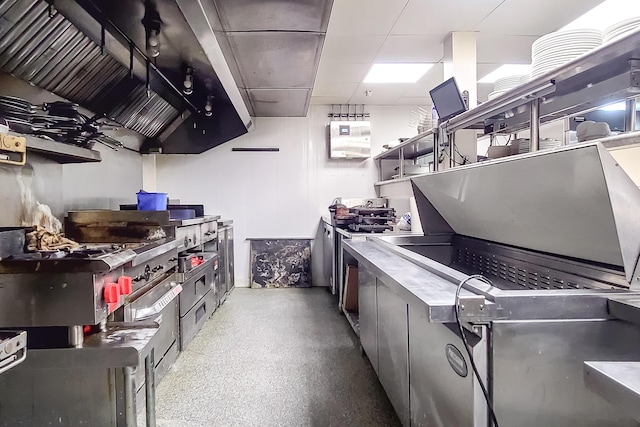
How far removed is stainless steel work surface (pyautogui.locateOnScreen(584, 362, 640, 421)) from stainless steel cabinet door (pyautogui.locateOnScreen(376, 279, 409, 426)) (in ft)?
3.05

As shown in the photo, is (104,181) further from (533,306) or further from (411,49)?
(533,306)

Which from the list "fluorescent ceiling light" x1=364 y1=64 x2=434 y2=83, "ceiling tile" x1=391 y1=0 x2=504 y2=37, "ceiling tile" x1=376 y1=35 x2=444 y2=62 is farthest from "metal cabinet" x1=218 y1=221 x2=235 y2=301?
"ceiling tile" x1=391 y1=0 x2=504 y2=37

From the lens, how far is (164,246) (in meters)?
2.25

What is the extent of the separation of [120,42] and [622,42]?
2762 mm

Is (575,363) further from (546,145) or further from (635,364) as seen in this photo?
(546,145)

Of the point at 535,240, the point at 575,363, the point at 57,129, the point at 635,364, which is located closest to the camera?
the point at 635,364

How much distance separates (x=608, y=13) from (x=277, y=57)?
8.62 ft

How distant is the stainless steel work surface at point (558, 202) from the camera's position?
1.11 metres

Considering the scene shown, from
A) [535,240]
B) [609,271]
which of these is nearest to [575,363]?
[609,271]

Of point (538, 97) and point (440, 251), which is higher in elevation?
point (538, 97)

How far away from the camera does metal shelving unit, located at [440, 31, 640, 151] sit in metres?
1.55

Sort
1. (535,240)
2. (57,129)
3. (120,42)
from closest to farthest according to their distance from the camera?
(535,240) < (57,129) < (120,42)

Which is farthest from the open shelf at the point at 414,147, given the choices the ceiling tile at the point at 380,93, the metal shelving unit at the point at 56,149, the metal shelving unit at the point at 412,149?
the metal shelving unit at the point at 56,149

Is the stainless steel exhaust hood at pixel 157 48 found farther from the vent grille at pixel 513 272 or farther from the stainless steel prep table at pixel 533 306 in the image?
the vent grille at pixel 513 272
